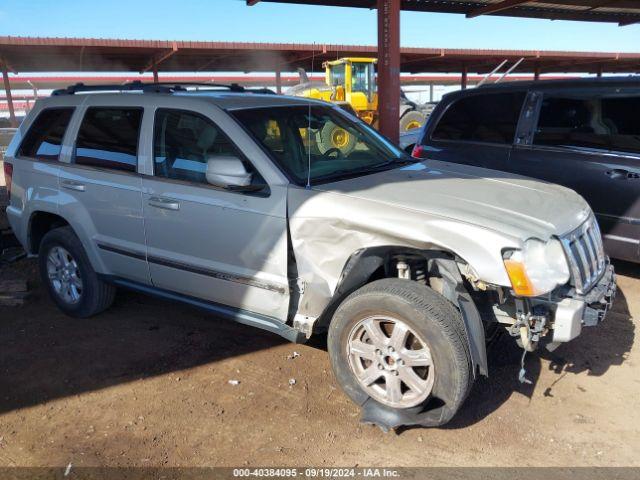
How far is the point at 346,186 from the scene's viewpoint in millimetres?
3369

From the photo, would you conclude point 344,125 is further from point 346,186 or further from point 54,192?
point 54,192

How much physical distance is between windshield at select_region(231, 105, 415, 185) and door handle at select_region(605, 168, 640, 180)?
2.00 metres

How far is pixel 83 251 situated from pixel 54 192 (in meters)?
0.55

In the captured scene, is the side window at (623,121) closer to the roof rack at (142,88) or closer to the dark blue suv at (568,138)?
the dark blue suv at (568,138)

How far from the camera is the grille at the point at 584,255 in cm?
294

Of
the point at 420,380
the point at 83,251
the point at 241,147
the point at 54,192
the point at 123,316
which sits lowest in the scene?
the point at 123,316

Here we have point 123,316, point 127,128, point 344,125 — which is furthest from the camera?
point 123,316

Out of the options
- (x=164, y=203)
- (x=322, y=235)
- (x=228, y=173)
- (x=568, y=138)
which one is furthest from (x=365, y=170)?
(x=568, y=138)

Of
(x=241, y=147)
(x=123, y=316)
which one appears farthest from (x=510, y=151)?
(x=123, y=316)

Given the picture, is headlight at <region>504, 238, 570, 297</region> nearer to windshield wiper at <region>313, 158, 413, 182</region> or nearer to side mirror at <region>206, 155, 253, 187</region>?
windshield wiper at <region>313, 158, 413, 182</region>

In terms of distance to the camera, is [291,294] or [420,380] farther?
[291,294]

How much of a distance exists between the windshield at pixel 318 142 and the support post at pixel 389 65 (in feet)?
14.7

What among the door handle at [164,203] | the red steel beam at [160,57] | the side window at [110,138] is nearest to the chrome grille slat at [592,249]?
the door handle at [164,203]

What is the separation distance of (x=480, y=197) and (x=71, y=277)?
3.43 metres
